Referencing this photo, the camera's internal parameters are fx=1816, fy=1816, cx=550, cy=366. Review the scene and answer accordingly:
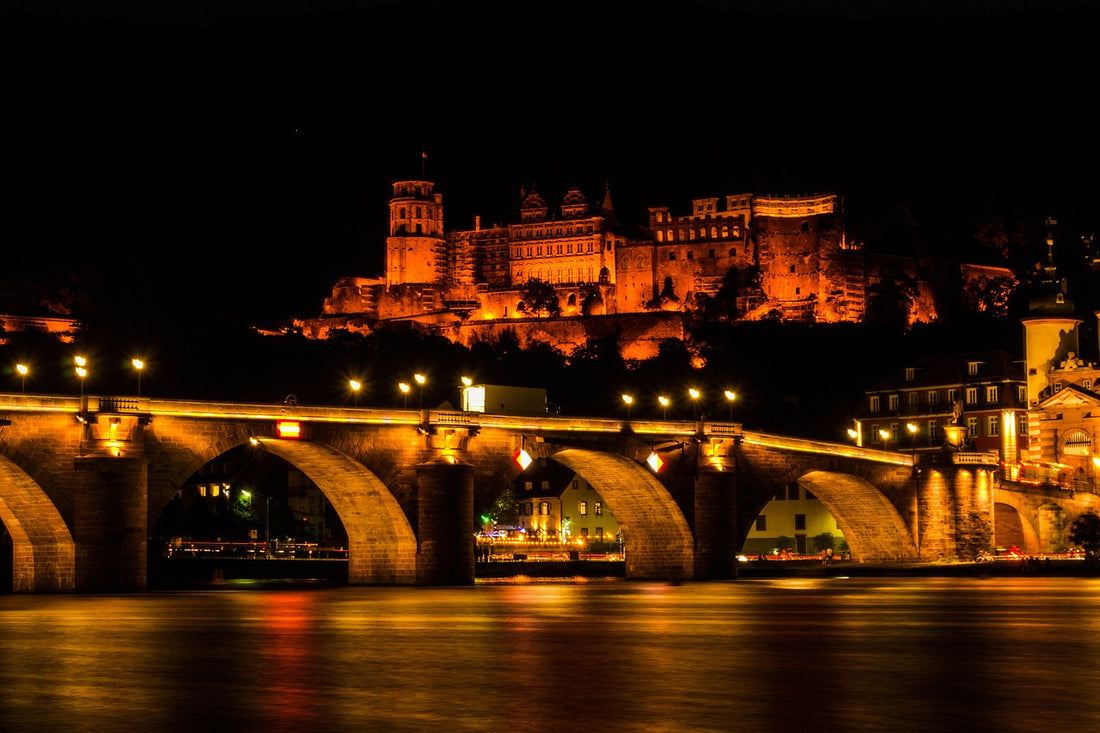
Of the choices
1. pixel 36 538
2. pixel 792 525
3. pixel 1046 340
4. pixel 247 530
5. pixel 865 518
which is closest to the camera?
pixel 36 538

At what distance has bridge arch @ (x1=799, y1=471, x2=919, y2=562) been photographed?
296ft

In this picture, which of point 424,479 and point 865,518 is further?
point 865,518

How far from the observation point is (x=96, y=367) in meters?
154

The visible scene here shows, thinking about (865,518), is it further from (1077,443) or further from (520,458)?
(520,458)

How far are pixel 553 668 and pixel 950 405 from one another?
288ft

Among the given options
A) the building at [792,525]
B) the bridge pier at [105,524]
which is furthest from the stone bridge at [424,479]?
the building at [792,525]

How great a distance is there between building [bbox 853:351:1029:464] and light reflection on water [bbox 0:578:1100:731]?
208ft

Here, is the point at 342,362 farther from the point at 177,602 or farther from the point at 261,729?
the point at 261,729

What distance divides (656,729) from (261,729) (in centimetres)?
422

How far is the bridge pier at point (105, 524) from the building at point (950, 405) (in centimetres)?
5689

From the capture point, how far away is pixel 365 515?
222 feet

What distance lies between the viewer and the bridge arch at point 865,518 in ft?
296

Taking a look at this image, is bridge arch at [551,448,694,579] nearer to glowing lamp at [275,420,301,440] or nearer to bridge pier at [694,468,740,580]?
bridge pier at [694,468,740,580]

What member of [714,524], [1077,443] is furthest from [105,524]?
[1077,443]
